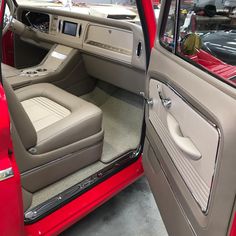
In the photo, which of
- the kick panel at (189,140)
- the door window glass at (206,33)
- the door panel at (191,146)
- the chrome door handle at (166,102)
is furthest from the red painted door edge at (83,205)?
the door window glass at (206,33)

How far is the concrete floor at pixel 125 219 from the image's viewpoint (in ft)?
4.84

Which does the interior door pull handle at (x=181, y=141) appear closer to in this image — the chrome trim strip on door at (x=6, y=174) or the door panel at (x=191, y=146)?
the door panel at (x=191, y=146)

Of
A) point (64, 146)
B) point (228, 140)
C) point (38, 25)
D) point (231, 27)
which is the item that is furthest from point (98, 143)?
point (38, 25)

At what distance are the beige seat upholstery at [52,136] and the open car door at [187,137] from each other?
344mm

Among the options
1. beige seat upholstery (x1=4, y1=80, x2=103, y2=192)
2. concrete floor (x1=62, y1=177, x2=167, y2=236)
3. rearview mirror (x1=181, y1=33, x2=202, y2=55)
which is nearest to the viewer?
rearview mirror (x1=181, y1=33, x2=202, y2=55)

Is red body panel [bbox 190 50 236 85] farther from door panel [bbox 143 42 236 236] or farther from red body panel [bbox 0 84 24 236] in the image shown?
red body panel [bbox 0 84 24 236]

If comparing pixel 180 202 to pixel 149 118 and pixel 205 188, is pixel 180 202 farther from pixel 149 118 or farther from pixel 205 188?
pixel 149 118

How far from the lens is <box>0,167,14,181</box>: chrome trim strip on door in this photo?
865mm

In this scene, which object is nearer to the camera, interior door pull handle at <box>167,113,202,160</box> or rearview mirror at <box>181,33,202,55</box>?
interior door pull handle at <box>167,113,202,160</box>

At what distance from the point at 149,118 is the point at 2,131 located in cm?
59

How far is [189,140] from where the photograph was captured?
817mm

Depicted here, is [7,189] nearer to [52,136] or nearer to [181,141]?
[52,136]

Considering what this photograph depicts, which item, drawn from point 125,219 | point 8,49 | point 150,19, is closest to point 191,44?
point 150,19

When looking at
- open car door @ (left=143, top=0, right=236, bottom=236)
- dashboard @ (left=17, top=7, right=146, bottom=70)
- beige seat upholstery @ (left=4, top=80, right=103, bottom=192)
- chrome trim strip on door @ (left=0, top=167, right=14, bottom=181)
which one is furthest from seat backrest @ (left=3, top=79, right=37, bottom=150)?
dashboard @ (left=17, top=7, right=146, bottom=70)
